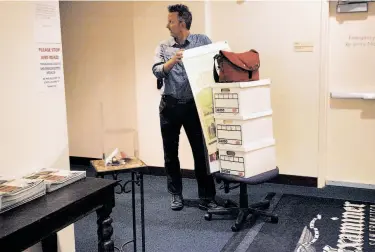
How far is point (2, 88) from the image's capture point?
6.79 feet

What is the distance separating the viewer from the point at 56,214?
5.75ft

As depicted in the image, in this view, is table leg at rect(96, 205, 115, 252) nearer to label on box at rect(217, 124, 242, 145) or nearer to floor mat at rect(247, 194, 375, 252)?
floor mat at rect(247, 194, 375, 252)

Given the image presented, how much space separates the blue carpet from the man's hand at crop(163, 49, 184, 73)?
109cm

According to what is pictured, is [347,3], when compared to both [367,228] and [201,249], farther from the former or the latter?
[201,249]

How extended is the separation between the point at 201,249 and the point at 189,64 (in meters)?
1.21

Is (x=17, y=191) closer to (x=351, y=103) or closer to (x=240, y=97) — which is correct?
(x=240, y=97)

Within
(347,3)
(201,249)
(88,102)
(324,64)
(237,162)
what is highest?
(347,3)

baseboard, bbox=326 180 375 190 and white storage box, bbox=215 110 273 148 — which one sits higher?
white storage box, bbox=215 110 273 148

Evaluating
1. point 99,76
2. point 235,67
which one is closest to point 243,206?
point 235,67

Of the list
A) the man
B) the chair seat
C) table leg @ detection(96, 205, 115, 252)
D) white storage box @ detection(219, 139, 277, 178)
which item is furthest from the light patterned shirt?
table leg @ detection(96, 205, 115, 252)

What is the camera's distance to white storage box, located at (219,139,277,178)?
9.90 ft

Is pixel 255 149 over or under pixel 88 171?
over

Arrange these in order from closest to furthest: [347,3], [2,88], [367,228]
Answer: [2,88], [367,228], [347,3]

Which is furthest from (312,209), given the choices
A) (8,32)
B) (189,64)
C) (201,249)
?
(8,32)
